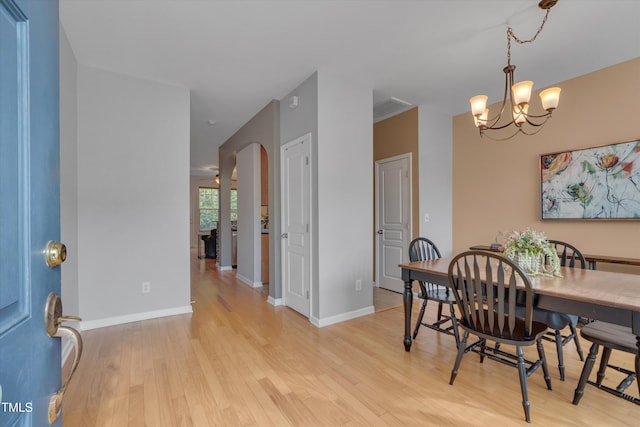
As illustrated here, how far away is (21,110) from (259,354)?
7.99 feet

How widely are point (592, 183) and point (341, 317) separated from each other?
312cm

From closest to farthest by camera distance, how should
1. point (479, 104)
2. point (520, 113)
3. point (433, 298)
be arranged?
point (520, 113) → point (479, 104) → point (433, 298)

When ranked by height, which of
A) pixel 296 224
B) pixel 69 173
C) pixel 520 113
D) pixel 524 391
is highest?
pixel 520 113

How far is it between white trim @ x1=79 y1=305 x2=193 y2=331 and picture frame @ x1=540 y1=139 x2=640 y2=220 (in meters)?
4.51

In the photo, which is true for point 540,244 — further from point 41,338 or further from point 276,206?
point 276,206

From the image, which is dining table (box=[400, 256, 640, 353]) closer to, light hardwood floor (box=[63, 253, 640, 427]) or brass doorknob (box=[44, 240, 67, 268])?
light hardwood floor (box=[63, 253, 640, 427])

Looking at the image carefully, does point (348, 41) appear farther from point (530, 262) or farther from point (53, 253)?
point (53, 253)

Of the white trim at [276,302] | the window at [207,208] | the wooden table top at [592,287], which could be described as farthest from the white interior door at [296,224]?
the window at [207,208]

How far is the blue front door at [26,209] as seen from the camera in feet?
1.66

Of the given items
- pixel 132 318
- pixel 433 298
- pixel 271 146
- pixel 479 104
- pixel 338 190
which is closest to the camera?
pixel 479 104

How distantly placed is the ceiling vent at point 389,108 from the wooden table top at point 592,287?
2.69 meters

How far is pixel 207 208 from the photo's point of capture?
11586 millimetres

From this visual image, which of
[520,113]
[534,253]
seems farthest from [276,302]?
[520,113]

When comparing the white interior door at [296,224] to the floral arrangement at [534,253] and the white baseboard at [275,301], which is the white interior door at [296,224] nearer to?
the white baseboard at [275,301]
